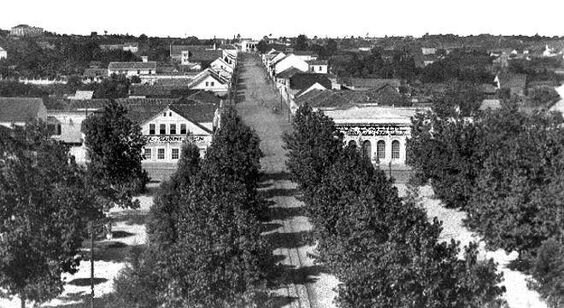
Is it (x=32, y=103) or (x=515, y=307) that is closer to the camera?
(x=515, y=307)

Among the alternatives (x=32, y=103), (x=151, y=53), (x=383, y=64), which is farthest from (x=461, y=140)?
(x=151, y=53)

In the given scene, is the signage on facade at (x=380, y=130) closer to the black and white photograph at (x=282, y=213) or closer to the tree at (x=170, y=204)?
the black and white photograph at (x=282, y=213)

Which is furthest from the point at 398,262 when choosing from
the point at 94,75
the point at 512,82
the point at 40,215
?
the point at 94,75

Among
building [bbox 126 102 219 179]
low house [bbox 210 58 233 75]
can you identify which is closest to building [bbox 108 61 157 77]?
low house [bbox 210 58 233 75]

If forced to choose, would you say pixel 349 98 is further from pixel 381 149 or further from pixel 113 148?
pixel 113 148

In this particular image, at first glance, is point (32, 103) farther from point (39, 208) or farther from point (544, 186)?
point (544, 186)

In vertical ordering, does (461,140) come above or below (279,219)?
above
